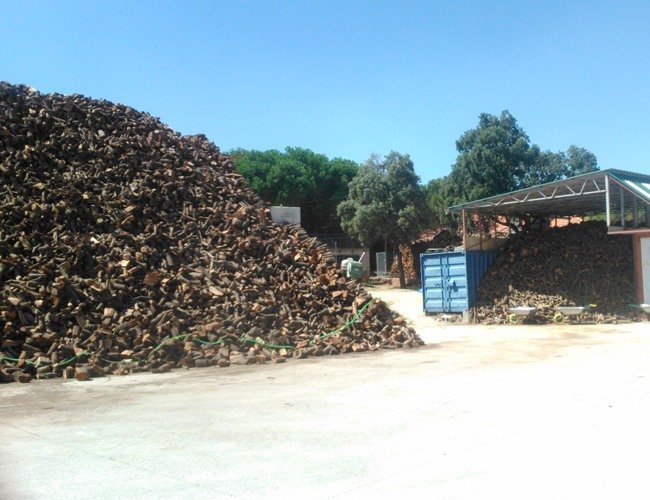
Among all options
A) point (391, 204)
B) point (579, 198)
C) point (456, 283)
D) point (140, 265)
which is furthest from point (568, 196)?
point (391, 204)

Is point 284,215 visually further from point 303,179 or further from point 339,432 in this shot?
point 303,179

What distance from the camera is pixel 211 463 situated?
5.23 m

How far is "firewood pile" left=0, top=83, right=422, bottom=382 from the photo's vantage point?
10473 mm

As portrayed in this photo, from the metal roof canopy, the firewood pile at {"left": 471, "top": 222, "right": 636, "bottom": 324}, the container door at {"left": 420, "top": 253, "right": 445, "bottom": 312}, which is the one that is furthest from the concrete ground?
the container door at {"left": 420, "top": 253, "right": 445, "bottom": 312}

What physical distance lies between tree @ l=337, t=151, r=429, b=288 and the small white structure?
19.3 meters

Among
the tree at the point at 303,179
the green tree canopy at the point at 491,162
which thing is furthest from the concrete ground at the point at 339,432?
the tree at the point at 303,179

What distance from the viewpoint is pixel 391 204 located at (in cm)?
3541

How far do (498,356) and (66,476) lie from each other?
8.31 m

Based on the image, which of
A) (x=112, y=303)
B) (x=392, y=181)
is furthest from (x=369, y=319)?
(x=392, y=181)

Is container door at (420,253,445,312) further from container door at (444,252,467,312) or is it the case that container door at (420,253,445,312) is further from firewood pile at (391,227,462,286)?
firewood pile at (391,227,462,286)

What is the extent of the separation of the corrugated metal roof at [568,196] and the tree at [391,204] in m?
11.3

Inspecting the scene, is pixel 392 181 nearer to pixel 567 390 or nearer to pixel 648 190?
pixel 648 190

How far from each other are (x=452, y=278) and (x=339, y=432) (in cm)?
1524

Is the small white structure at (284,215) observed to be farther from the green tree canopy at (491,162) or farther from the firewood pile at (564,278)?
the green tree canopy at (491,162)
